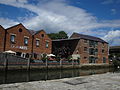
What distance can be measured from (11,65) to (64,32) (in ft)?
174

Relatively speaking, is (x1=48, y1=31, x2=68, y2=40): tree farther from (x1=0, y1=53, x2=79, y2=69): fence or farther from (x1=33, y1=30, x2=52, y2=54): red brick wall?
(x1=0, y1=53, x2=79, y2=69): fence

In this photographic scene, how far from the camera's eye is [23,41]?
37.3 metres

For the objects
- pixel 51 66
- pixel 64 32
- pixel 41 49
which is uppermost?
pixel 64 32

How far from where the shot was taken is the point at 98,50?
183 ft

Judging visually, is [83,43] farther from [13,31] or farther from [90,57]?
[13,31]

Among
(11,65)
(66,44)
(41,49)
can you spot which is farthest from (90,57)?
(11,65)

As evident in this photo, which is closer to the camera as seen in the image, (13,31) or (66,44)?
(13,31)

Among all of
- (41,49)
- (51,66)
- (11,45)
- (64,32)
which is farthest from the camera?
(64,32)

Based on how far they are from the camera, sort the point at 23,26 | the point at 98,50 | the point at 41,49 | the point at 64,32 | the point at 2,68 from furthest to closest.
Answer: the point at 64,32
the point at 98,50
the point at 41,49
the point at 23,26
the point at 2,68

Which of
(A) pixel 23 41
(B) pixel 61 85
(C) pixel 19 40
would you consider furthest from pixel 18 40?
(B) pixel 61 85

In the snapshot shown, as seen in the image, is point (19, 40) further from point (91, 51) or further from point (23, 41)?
point (91, 51)

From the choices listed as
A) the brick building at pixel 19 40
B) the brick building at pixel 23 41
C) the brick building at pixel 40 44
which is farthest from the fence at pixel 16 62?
the brick building at pixel 40 44

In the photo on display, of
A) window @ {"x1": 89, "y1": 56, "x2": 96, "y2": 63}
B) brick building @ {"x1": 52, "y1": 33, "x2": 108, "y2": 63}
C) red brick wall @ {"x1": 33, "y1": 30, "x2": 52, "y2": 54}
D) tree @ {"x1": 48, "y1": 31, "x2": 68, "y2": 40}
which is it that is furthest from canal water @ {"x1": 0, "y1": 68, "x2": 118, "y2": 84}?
tree @ {"x1": 48, "y1": 31, "x2": 68, "y2": 40}

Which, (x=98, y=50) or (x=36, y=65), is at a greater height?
(x=98, y=50)
